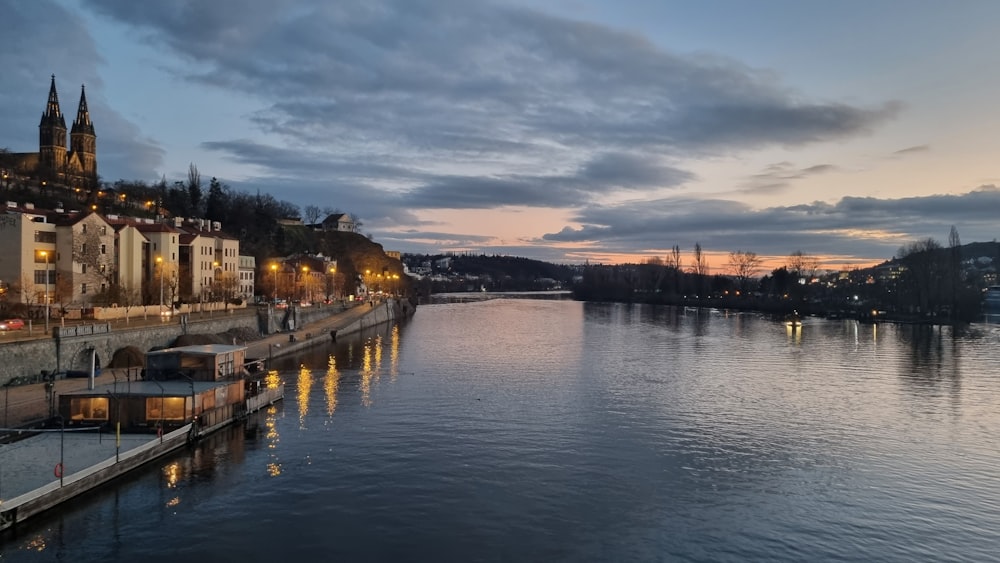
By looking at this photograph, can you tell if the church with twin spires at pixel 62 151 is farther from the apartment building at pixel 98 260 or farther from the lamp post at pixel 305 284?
the apartment building at pixel 98 260

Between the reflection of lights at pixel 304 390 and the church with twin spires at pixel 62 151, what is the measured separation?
62.4m

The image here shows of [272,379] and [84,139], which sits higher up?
[84,139]

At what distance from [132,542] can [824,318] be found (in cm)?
10039

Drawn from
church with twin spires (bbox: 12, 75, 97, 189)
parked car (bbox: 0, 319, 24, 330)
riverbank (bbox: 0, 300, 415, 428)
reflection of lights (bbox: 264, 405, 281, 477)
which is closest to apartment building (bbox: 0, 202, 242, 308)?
parked car (bbox: 0, 319, 24, 330)

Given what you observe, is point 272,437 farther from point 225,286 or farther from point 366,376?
point 225,286

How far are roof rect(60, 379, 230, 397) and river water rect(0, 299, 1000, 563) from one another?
6.92 feet

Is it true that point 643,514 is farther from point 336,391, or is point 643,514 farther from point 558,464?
point 336,391

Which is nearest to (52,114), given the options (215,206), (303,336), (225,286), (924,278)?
(215,206)

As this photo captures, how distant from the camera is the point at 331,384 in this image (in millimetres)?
34469

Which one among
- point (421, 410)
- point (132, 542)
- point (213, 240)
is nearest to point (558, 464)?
point (421, 410)

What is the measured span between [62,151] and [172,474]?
101m

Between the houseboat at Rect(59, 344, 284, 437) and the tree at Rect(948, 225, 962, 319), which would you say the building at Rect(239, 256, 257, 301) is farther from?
the tree at Rect(948, 225, 962, 319)

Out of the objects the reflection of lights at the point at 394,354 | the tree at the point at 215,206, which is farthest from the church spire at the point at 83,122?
the reflection of lights at the point at 394,354

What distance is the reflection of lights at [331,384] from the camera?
28734 mm
